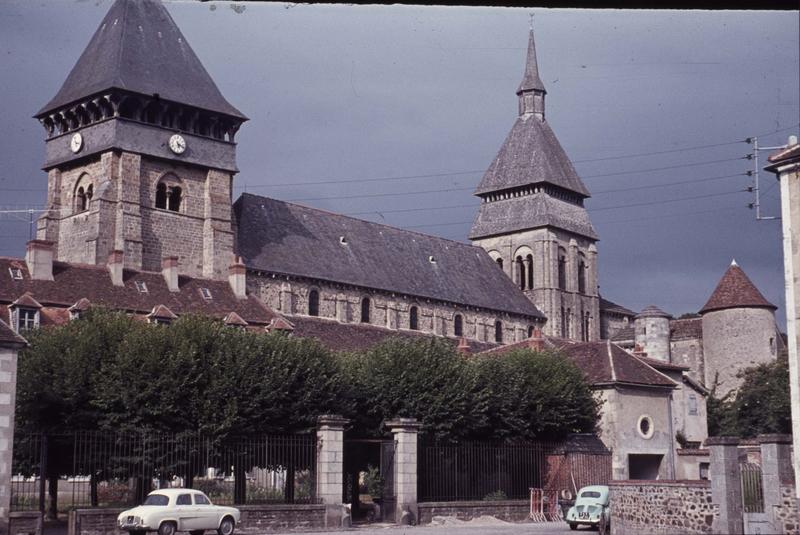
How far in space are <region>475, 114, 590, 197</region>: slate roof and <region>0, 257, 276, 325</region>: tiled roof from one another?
3295 cm

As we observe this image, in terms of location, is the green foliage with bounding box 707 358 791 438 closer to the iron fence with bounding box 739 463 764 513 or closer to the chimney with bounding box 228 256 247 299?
the chimney with bounding box 228 256 247 299

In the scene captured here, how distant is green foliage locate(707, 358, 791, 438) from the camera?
52.9 metres

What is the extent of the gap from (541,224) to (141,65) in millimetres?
32511

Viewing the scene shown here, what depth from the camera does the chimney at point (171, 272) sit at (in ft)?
143

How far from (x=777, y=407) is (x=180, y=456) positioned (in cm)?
3600

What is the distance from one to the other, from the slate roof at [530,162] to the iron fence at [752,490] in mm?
56712

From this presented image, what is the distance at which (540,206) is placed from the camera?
72438 mm

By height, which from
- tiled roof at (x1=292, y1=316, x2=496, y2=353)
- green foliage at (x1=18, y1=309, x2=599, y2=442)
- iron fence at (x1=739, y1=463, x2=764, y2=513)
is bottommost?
iron fence at (x1=739, y1=463, x2=764, y2=513)

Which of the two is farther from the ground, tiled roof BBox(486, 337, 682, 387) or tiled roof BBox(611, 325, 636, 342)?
tiled roof BBox(611, 325, 636, 342)

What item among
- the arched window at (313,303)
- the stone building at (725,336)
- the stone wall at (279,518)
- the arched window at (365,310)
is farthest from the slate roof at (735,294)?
the stone wall at (279,518)

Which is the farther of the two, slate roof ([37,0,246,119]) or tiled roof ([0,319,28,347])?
slate roof ([37,0,246,119])

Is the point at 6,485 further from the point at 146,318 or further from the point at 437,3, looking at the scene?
the point at 146,318

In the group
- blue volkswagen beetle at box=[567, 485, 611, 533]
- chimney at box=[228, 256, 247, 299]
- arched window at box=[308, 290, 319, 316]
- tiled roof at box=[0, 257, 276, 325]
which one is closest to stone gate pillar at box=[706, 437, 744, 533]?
blue volkswagen beetle at box=[567, 485, 611, 533]

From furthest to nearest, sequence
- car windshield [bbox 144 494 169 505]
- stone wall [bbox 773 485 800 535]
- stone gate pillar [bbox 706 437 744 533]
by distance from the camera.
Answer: car windshield [bbox 144 494 169 505], stone gate pillar [bbox 706 437 744 533], stone wall [bbox 773 485 800 535]
